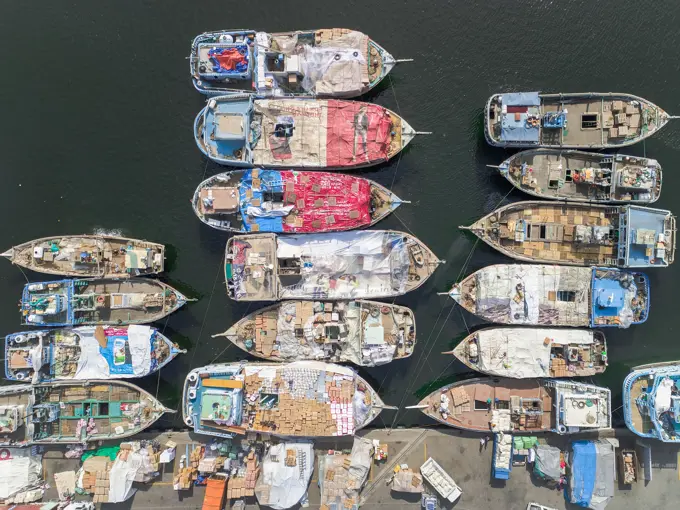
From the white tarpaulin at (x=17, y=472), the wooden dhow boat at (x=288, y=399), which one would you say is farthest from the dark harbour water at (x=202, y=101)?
the white tarpaulin at (x=17, y=472)

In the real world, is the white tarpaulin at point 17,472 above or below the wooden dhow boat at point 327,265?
below

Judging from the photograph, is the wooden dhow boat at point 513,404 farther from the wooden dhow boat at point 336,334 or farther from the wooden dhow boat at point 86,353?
the wooden dhow boat at point 86,353

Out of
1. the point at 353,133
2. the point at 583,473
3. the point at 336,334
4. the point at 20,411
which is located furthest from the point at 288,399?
the point at 583,473

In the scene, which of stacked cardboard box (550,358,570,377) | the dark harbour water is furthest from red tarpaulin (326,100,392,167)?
stacked cardboard box (550,358,570,377)

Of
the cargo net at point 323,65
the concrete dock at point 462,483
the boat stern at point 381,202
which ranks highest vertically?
the cargo net at point 323,65

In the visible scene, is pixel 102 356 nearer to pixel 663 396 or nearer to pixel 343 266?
pixel 343 266

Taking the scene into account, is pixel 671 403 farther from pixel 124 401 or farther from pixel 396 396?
pixel 124 401

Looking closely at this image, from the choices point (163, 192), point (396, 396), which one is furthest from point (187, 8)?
point (396, 396)
